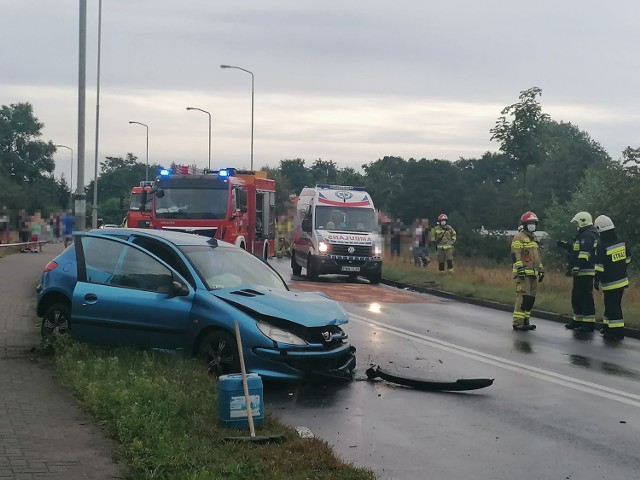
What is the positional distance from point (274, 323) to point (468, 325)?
24.4 feet

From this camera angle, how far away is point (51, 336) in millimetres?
10117

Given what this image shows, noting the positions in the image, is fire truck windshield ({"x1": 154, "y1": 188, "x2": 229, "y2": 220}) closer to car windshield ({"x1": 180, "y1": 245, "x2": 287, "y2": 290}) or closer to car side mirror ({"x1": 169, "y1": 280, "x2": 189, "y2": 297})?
car windshield ({"x1": 180, "y1": 245, "x2": 287, "y2": 290})

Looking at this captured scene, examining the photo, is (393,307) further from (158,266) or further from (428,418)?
(428,418)

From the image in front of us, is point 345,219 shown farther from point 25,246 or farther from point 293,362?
point 25,246

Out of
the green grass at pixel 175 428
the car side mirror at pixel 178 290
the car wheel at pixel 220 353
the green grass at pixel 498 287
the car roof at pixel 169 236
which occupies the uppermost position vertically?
the car roof at pixel 169 236

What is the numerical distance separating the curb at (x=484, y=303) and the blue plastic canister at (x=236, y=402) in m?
9.66

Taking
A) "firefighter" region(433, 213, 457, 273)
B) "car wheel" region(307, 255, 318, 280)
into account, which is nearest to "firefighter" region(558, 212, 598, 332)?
"car wheel" region(307, 255, 318, 280)

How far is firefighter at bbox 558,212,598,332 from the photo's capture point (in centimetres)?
1505

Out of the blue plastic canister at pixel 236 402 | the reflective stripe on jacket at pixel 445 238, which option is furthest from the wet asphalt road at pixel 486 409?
the reflective stripe on jacket at pixel 445 238

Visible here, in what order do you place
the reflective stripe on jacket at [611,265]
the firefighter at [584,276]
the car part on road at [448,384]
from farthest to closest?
1. the firefighter at [584,276]
2. the reflective stripe on jacket at [611,265]
3. the car part on road at [448,384]

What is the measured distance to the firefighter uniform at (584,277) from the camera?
1505 centimetres

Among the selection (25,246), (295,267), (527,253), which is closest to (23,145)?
(25,246)

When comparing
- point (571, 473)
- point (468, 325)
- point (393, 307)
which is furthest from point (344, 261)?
point (571, 473)

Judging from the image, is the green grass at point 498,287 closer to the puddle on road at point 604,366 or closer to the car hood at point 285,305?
the puddle on road at point 604,366
